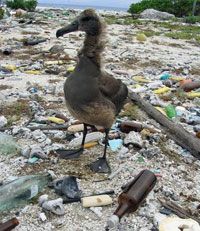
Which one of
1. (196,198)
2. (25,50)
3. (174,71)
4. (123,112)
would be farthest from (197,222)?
(25,50)

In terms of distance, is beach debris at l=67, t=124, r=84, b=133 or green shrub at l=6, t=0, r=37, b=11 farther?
green shrub at l=6, t=0, r=37, b=11

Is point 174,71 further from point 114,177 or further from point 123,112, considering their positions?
point 114,177

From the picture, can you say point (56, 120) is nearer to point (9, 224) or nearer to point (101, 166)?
point (101, 166)

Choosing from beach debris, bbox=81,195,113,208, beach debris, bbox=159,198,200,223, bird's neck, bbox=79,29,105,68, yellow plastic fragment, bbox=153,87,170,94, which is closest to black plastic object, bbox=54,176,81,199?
beach debris, bbox=81,195,113,208

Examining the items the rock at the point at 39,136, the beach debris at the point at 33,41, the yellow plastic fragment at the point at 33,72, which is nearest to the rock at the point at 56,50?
the beach debris at the point at 33,41

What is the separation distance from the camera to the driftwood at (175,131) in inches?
253

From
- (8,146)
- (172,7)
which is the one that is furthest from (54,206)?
(172,7)

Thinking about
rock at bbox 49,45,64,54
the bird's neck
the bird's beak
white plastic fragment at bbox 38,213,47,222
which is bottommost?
rock at bbox 49,45,64,54

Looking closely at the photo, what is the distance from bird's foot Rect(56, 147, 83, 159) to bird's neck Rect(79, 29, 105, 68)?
51.4 inches

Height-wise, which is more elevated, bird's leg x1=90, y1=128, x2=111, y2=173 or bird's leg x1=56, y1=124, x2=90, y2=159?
bird's leg x1=90, y1=128, x2=111, y2=173

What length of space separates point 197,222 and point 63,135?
9.47 ft

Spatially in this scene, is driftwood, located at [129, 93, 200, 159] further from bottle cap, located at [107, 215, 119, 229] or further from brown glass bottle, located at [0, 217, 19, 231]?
brown glass bottle, located at [0, 217, 19, 231]

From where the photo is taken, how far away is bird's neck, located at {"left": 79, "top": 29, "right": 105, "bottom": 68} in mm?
5559

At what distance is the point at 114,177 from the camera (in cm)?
554
